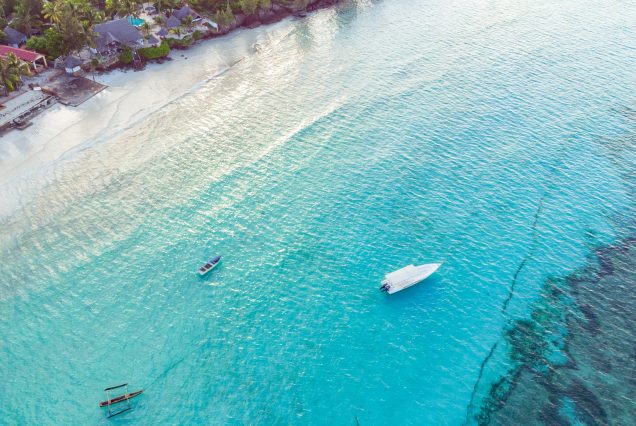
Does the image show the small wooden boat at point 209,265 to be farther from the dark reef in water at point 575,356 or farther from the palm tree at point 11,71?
the palm tree at point 11,71

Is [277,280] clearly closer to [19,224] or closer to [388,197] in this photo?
[388,197]

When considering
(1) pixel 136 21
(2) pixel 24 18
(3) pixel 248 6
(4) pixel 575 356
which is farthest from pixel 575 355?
(2) pixel 24 18

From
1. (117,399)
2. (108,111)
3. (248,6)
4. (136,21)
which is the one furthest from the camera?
(248,6)

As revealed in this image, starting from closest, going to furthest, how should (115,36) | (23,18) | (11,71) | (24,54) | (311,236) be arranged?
(311,236)
(11,71)
(24,54)
(115,36)
(23,18)

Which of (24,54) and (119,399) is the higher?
(24,54)

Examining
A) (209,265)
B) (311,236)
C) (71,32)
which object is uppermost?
(71,32)

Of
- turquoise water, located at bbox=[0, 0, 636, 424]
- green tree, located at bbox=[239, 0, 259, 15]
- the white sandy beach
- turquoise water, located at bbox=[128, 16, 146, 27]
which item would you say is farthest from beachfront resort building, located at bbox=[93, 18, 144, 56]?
green tree, located at bbox=[239, 0, 259, 15]

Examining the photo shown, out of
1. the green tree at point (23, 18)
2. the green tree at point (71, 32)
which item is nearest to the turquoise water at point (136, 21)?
the green tree at point (71, 32)

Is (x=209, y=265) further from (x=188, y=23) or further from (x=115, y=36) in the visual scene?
(x=188, y=23)
